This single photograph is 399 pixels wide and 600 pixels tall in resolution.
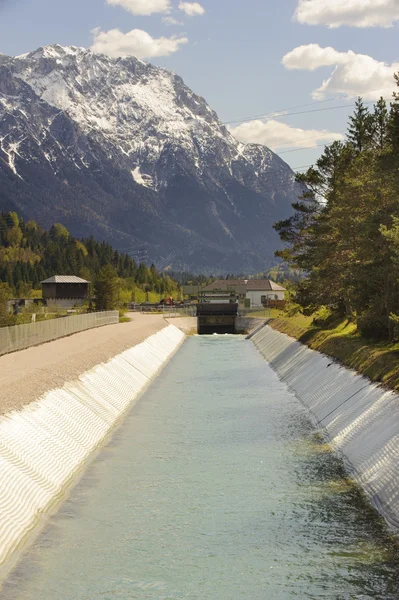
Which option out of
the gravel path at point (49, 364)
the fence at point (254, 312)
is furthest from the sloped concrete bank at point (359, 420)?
the fence at point (254, 312)

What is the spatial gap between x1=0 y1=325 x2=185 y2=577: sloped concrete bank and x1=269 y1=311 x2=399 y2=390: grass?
502 inches

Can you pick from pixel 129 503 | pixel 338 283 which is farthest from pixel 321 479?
pixel 338 283

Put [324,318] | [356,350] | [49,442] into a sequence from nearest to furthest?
[49,442]
[356,350]
[324,318]

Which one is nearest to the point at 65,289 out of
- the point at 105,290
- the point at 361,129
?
the point at 105,290

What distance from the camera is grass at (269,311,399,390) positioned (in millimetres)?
34562

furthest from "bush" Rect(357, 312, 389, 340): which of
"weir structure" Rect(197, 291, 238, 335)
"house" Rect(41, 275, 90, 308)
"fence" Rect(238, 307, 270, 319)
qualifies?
"house" Rect(41, 275, 90, 308)

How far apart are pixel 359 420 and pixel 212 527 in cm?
1189

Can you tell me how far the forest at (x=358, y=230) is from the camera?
42.0m

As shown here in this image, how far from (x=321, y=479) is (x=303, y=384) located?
916 inches

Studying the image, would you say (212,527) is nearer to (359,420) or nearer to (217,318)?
(359,420)

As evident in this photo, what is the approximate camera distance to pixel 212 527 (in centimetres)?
2023

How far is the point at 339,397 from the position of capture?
37.7 metres

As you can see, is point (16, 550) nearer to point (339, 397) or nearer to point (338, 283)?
point (339, 397)

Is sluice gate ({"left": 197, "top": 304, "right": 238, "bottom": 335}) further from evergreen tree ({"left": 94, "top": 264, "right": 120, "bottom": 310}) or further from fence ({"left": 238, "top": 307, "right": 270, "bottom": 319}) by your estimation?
evergreen tree ({"left": 94, "top": 264, "right": 120, "bottom": 310})
